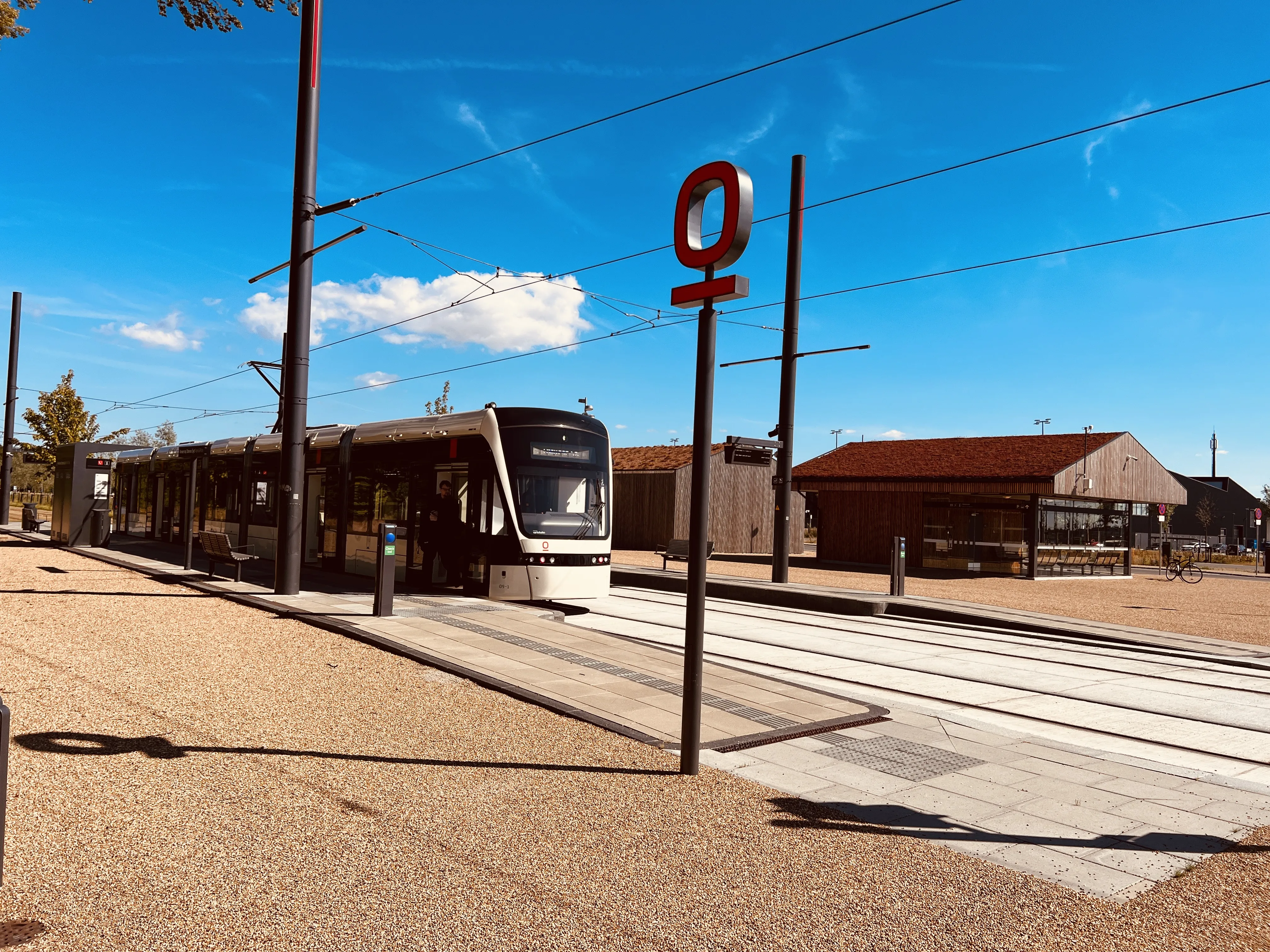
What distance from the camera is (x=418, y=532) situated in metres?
15.2

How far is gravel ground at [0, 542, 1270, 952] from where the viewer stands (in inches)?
138

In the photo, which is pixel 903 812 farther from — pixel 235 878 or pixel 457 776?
pixel 235 878

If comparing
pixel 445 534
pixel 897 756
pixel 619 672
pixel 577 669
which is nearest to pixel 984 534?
pixel 445 534

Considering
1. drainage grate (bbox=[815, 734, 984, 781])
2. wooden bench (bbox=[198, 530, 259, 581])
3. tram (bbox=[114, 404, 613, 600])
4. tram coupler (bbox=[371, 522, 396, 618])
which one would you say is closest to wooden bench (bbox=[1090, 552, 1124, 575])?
tram (bbox=[114, 404, 613, 600])

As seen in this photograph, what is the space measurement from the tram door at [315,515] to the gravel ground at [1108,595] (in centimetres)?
979

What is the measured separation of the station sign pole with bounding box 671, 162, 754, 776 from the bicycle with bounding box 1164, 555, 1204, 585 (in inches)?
1189

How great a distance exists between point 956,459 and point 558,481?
20.8 m

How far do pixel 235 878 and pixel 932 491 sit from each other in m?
28.2

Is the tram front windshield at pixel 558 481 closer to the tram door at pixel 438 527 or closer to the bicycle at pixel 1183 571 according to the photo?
the tram door at pixel 438 527

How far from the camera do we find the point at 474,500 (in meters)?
13.8

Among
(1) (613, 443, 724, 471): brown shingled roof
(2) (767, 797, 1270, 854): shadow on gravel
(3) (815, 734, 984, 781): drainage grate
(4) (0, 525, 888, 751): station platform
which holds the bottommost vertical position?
(3) (815, 734, 984, 781): drainage grate

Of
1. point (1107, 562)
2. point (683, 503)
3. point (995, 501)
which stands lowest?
point (1107, 562)

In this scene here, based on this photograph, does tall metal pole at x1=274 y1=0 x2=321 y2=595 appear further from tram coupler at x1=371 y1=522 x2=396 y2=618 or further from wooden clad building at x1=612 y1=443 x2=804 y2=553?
wooden clad building at x1=612 y1=443 x2=804 y2=553

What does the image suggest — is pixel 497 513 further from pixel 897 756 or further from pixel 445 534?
pixel 897 756
